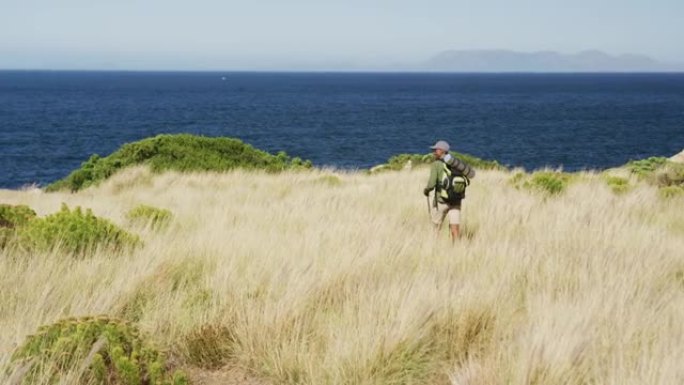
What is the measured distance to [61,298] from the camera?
495cm

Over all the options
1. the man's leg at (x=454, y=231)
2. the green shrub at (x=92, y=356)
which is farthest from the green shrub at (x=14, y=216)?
the man's leg at (x=454, y=231)

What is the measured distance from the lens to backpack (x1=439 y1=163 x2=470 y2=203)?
8516mm

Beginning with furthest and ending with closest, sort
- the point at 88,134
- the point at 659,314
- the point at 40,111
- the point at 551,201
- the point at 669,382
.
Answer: the point at 40,111 → the point at 88,134 → the point at 551,201 → the point at 659,314 → the point at 669,382

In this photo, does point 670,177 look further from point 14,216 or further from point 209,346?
point 209,346

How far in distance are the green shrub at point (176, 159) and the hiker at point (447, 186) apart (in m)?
14.0

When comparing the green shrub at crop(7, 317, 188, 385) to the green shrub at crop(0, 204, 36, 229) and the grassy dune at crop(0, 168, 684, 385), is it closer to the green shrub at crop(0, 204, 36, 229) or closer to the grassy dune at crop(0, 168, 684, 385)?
the grassy dune at crop(0, 168, 684, 385)

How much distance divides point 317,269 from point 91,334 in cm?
229

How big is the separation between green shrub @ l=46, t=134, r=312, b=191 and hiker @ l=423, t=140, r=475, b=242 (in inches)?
550

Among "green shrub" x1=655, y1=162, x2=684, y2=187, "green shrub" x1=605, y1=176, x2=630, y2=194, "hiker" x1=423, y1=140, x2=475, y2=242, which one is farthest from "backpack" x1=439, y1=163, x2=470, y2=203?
"green shrub" x1=655, y1=162, x2=684, y2=187

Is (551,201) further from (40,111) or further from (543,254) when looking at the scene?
(40,111)

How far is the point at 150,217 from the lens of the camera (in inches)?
351

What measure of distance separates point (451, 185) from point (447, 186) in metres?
0.06

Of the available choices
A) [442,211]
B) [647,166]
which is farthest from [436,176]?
[647,166]

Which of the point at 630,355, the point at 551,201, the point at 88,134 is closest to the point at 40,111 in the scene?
the point at 88,134
